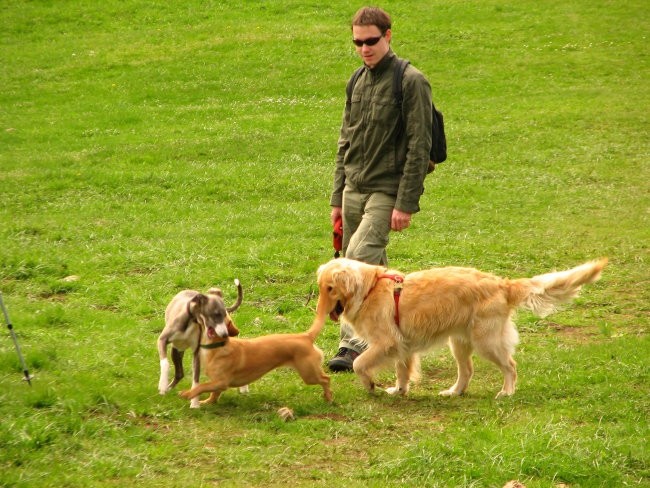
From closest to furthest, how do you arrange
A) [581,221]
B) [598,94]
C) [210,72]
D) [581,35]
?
1. [581,221]
2. [598,94]
3. [210,72]
4. [581,35]

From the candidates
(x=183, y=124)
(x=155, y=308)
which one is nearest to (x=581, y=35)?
(x=183, y=124)

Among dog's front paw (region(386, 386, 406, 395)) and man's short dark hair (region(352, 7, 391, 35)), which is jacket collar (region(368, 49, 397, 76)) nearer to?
man's short dark hair (region(352, 7, 391, 35))

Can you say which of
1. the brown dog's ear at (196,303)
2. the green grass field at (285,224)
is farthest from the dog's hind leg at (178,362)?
the brown dog's ear at (196,303)

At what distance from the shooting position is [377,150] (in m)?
8.19

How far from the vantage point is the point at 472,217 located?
15.5 meters

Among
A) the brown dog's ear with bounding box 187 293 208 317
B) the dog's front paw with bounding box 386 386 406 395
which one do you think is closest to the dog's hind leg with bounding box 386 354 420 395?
A: the dog's front paw with bounding box 386 386 406 395

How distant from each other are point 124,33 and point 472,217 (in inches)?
768

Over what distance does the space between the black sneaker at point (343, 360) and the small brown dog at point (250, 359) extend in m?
Answer: 0.96

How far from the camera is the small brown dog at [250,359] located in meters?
7.14

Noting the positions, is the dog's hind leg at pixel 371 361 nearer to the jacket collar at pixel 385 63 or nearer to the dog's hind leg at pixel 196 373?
the dog's hind leg at pixel 196 373

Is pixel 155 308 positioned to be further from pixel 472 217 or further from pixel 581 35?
pixel 581 35

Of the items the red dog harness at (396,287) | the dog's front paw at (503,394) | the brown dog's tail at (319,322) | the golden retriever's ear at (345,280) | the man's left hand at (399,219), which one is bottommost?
the dog's front paw at (503,394)

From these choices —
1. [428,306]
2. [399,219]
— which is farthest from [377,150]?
[428,306]

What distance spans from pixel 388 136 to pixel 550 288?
1937 millimetres
